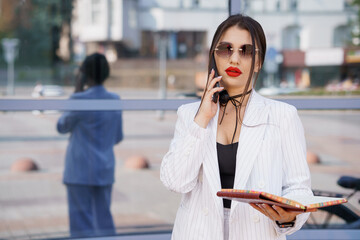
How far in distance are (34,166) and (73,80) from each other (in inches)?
45.6

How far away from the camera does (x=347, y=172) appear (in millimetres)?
3482

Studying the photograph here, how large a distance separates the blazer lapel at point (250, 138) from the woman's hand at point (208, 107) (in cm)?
14

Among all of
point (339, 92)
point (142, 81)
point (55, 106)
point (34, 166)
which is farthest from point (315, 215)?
point (34, 166)

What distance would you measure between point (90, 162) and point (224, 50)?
189cm

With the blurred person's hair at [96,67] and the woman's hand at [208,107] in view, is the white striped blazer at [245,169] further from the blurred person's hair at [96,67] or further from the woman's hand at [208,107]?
the blurred person's hair at [96,67]

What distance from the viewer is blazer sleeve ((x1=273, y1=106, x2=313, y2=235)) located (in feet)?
5.14

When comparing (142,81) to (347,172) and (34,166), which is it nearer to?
(34,166)

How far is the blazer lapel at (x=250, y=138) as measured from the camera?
154cm

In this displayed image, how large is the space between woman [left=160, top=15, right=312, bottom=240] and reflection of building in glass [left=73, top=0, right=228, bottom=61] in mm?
1930

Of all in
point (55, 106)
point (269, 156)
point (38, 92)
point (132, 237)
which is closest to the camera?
point (269, 156)

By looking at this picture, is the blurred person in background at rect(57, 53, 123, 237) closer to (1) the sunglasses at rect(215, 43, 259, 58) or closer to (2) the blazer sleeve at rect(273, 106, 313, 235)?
(1) the sunglasses at rect(215, 43, 259, 58)

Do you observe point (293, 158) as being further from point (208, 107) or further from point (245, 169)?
point (208, 107)

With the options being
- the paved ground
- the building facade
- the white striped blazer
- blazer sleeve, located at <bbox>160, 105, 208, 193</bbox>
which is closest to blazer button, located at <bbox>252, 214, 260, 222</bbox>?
the white striped blazer

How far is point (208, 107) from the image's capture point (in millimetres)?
1544
